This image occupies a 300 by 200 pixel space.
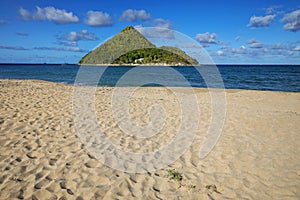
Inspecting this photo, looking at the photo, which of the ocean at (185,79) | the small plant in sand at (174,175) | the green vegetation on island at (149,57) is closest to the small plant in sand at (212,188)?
the small plant in sand at (174,175)

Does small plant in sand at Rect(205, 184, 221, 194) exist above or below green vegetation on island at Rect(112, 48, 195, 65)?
below

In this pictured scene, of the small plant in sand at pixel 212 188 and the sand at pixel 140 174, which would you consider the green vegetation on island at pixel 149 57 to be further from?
the small plant in sand at pixel 212 188

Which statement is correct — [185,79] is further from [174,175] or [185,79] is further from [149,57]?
[149,57]

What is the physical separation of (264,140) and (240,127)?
1.20 m

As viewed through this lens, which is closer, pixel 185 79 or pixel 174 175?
pixel 174 175

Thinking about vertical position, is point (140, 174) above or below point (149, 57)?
below

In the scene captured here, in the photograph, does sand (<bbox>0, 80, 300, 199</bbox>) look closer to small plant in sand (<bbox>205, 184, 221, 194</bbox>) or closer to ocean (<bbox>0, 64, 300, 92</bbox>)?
small plant in sand (<bbox>205, 184, 221, 194</bbox>)

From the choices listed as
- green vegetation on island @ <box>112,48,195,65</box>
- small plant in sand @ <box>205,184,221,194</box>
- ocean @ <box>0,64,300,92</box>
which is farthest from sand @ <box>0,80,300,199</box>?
green vegetation on island @ <box>112,48,195,65</box>

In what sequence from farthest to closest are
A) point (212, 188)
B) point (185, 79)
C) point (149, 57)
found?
point (149, 57), point (185, 79), point (212, 188)

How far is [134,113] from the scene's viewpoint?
26.9 ft

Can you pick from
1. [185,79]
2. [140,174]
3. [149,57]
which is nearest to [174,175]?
[140,174]

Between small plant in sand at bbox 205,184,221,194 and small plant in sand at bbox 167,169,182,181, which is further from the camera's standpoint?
A: small plant in sand at bbox 167,169,182,181

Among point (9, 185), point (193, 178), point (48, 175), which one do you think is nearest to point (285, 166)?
point (193, 178)

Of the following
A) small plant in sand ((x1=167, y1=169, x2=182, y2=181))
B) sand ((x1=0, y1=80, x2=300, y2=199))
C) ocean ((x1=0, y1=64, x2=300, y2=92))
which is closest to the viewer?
sand ((x1=0, y1=80, x2=300, y2=199))
